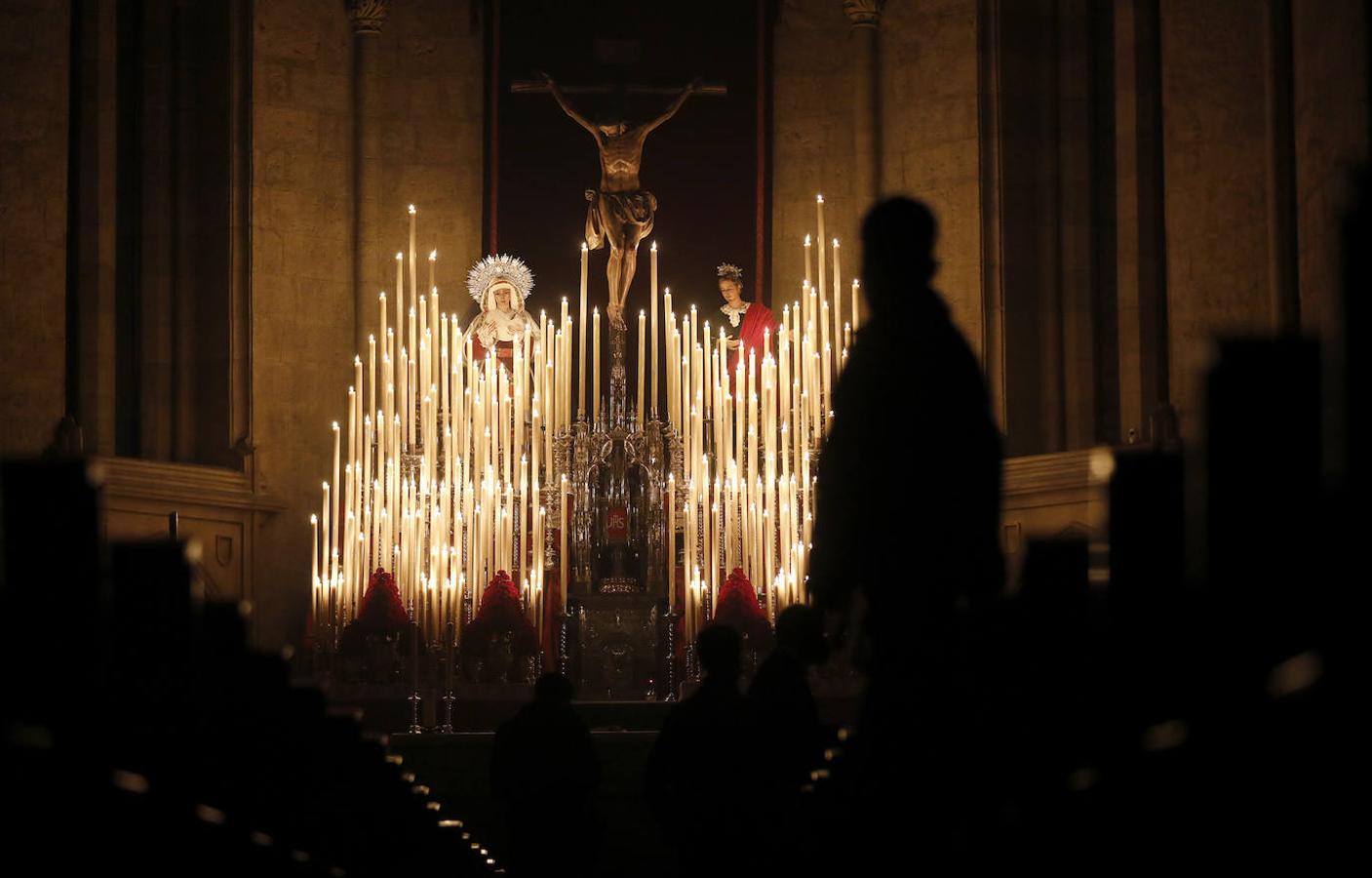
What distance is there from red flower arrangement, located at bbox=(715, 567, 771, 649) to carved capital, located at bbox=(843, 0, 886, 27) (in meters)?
5.30

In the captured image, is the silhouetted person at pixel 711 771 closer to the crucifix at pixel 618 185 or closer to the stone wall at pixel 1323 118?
the stone wall at pixel 1323 118

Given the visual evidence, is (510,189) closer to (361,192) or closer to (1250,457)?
(361,192)

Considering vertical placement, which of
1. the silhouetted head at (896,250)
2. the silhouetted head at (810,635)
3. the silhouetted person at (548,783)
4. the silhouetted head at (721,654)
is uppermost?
the silhouetted head at (896,250)

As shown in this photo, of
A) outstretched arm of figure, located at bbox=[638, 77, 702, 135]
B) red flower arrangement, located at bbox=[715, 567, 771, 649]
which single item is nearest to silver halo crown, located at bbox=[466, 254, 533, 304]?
outstretched arm of figure, located at bbox=[638, 77, 702, 135]

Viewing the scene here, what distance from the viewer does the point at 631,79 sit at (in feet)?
54.2

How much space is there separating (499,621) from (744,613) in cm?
149

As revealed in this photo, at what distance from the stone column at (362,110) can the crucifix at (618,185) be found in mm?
1253

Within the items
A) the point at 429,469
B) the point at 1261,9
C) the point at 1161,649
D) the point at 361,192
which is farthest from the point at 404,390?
the point at 1161,649

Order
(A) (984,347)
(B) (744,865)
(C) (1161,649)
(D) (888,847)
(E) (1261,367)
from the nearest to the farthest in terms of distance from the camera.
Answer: (E) (1261,367) → (C) (1161,649) → (D) (888,847) → (B) (744,865) → (A) (984,347)

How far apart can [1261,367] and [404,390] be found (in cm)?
1178

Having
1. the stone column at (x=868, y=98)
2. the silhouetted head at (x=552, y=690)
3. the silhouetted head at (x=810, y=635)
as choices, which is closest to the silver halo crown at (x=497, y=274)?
the stone column at (x=868, y=98)

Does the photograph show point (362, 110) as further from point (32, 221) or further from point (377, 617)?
point (377, 617)

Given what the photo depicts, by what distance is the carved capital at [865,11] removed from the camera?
53.7ft

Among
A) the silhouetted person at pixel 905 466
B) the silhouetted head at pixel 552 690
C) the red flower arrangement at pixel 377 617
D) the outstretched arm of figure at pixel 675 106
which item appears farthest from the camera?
the outstretched arm of figure at pixel 675 106
